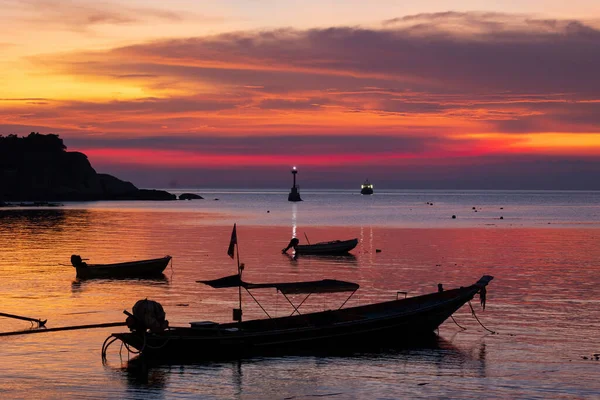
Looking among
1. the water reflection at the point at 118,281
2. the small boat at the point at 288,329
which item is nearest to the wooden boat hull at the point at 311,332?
the small boat at the point at 288,329

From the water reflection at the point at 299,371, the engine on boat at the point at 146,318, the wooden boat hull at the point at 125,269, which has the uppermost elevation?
the engine on boat at the point at 146,318

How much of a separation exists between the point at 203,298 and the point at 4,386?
19.6 metres

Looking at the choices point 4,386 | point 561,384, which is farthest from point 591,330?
point 4,386

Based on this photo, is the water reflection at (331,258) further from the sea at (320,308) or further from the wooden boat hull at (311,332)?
the wooden boat hull at (311,332)

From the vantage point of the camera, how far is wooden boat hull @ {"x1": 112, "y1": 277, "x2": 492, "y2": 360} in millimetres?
29828

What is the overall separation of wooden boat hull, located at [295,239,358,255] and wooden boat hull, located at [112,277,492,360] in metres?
42.2

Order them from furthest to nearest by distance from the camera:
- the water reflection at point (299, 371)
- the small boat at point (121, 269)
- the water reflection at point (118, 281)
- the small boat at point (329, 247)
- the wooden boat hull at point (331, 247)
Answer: the wooden boat hull at point (331, 247)
the small boat at point (329, 247)
the small boat at point (121, 269)
the water reflection at point (118, 281)
the water reflection at point (299, 371)

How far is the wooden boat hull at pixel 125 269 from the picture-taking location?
54.5m

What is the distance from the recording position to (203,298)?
147ft

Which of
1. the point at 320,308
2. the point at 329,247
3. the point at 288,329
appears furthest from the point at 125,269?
the point at 288,329

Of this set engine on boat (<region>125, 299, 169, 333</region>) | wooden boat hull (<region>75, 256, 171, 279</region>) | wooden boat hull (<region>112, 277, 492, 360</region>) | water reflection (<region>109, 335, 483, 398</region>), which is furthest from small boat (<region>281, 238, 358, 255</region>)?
engine on boat (<region>125, 299, 169, 333</region>)

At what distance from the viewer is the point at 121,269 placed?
56.0 metres

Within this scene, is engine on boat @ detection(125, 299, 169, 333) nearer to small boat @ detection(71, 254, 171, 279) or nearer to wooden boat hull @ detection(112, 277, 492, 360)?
wooden boat hull @ detection(112, 277, 492, 360)

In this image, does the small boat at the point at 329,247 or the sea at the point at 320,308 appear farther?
the small boat at the point at 329,247
